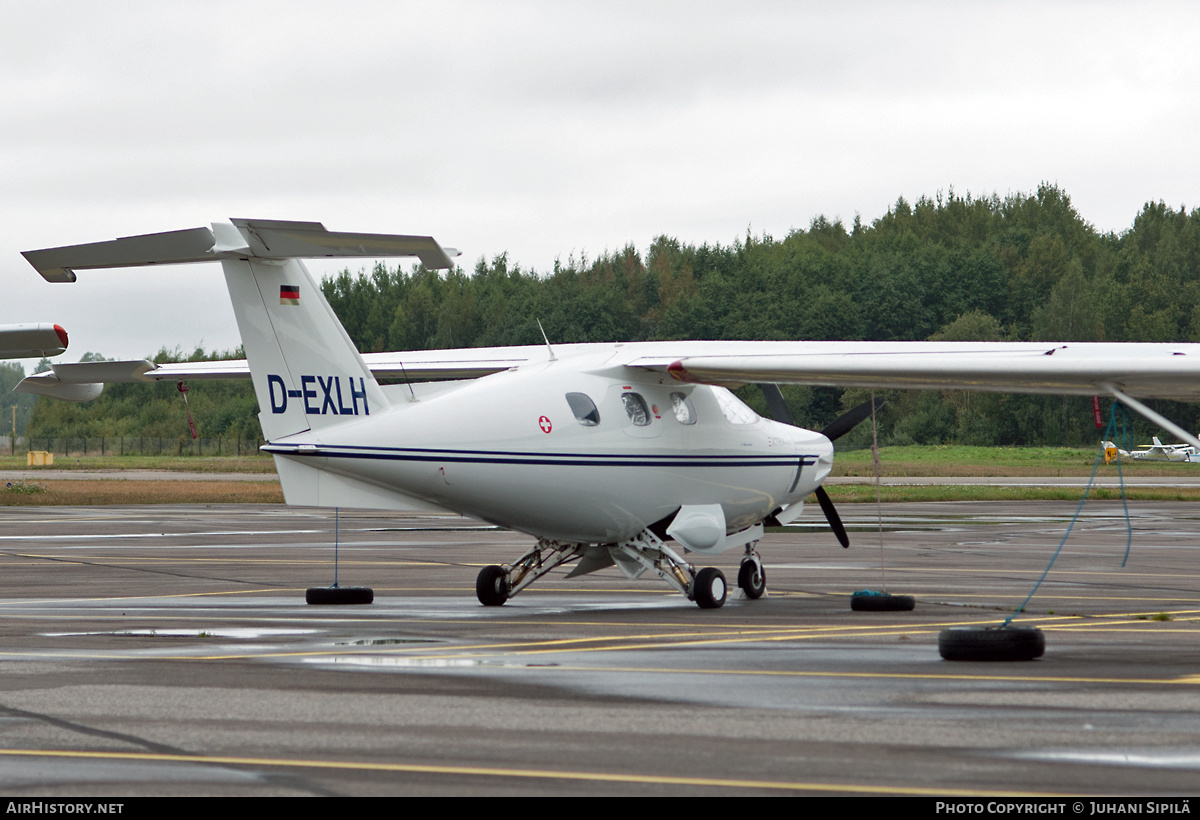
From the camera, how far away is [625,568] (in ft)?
59.8

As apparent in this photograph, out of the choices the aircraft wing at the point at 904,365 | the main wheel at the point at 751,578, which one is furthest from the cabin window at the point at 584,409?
the main wheel at the point at 751,578

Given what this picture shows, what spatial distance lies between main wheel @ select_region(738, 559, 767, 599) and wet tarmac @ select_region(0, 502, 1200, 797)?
556 mm

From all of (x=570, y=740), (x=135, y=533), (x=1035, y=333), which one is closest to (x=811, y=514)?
(x=135, y=533)

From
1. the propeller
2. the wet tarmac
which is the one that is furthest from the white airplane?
the propeller

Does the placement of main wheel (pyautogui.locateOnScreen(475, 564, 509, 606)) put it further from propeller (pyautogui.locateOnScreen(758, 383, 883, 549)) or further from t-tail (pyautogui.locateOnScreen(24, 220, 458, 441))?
propeller (pyautogui.locateOnScreen(758, 383, 883, 549))

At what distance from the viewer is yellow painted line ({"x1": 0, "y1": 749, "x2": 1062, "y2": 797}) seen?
701 cm

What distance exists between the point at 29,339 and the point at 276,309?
1335 cm

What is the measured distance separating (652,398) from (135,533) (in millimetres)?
20189

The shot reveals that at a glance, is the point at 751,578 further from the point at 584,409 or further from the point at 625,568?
the point at 584,409

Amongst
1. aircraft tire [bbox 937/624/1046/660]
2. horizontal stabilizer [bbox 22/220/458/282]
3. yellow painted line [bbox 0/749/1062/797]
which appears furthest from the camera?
horizontal stabilizer [bbox 22/220/458/282]

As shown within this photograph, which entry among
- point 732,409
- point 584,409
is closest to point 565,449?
point 584,409

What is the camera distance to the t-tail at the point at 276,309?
1524cm
